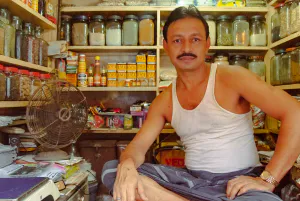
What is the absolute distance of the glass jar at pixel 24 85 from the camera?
1750mm

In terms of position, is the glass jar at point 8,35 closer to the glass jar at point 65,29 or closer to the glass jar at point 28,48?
the glass jar at point 28,48

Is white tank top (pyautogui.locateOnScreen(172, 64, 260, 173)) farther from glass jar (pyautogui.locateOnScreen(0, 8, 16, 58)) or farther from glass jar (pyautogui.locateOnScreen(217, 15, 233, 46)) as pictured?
glass jar (pyautogui.locateOnScreen(217, 15, 233, 46))

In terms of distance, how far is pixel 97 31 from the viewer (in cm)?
259

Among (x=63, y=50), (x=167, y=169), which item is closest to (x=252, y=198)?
(x=167, y=169)

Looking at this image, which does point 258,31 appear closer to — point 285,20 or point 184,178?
point 285,20

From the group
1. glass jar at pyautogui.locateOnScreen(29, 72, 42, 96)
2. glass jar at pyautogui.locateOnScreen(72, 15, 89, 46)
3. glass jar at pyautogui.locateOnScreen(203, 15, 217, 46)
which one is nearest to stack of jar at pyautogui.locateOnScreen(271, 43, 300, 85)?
glass jar at pyautogui.locateOnScreen(203, 15, 217, 46)

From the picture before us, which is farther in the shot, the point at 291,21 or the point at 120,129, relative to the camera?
the point at 120,129

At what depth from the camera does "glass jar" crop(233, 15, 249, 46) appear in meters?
2.52

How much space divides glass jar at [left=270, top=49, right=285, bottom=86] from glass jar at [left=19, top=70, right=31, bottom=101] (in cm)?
199

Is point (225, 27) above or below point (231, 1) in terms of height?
below

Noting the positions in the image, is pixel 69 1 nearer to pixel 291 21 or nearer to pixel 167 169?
pixel 291 21

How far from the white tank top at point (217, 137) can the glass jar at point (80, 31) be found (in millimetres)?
1638

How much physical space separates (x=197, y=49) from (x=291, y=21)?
1157 mm

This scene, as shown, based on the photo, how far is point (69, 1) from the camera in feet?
9.43
